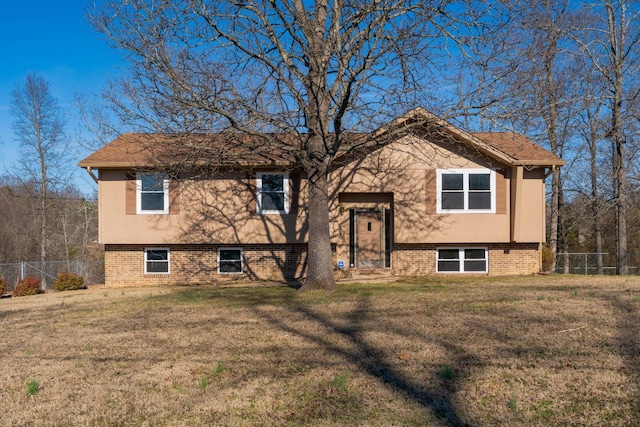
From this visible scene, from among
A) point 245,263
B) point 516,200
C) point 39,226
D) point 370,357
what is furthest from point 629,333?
point 39,226

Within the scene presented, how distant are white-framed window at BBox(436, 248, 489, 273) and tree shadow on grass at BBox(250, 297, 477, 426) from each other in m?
8.03

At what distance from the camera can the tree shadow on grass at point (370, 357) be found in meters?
4.82

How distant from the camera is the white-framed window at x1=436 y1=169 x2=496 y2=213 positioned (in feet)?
53.9

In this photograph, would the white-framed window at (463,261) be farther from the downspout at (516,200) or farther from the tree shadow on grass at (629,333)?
the tree shadow on grass at (629,333)

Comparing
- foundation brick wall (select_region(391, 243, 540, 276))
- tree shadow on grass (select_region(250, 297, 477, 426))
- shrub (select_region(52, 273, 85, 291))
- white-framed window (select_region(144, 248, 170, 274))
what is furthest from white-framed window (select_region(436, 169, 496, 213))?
shrub (select_region(52, 273, 85, 291))

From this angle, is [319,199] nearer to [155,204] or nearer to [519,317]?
[519,317]

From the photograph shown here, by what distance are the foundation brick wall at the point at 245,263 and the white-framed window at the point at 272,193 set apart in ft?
4.62

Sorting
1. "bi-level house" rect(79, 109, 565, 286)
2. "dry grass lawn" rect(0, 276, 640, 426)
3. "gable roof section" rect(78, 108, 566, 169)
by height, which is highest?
"gable roof section" rect(78, 108, 566, 169)

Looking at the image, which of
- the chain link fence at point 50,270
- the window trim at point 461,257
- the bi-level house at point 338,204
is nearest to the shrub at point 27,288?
the bi-level house at point 338,204

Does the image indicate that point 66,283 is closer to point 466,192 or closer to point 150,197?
point 150,197

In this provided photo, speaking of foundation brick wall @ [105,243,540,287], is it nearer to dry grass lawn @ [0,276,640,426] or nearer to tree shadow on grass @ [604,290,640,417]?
tree shadow on grass @ [604,290,640,417]

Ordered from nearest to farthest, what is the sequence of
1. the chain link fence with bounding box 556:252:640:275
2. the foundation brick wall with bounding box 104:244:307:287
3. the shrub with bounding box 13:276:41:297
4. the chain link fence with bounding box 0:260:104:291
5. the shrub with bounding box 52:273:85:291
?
the foundation brick wall with bounding box 104:244:307:287 < the shrub with bounding box 13:276:41:297 < the shrub with bounding box 52:273:85:291 < the chain link fence with bounding box 0:260:104:291 < the chain link fence with bounding box 556:252:640:275

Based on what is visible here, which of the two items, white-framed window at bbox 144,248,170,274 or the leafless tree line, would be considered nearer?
white-framed window at bbox 144,248,170,274

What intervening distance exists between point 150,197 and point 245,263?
3.59 metres
